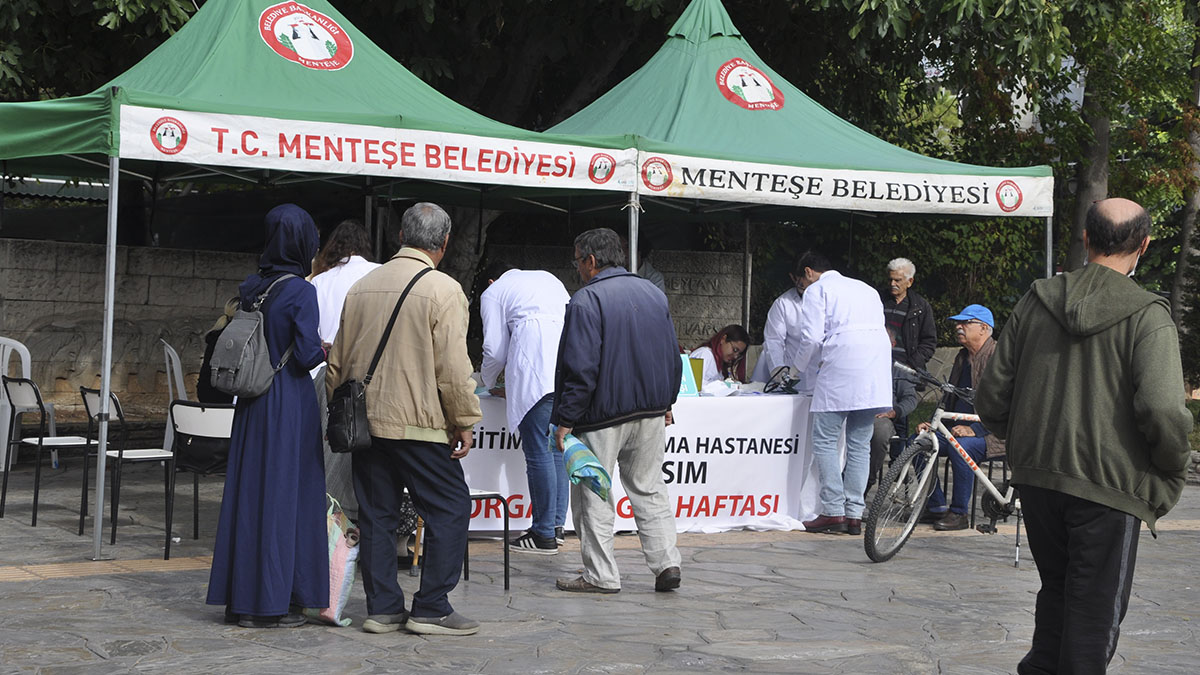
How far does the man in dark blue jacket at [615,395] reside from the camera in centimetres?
673

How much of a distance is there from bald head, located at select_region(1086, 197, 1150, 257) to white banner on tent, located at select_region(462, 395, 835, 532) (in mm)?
4696

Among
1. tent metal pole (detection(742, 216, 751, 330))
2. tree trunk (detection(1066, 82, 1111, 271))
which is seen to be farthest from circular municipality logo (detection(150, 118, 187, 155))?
tree trunk (detection(1066, 82, 1111, 271))

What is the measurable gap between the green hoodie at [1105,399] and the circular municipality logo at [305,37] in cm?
601

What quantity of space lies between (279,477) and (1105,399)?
3289mm

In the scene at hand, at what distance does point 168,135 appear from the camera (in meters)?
7.31

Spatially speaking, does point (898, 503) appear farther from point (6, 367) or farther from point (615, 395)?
point (6, 367)

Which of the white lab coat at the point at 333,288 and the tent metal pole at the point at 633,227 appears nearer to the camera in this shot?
the white lab coat at the point at 333,288

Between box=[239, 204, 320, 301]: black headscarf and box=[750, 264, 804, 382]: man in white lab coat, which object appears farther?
box=[750, 264, 804, 382]: man in white lab coat

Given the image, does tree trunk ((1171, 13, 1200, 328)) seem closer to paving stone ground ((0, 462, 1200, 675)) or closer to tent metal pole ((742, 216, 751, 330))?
tent metal pole ((742, 216, 751, 330))

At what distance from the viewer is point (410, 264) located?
5832 mm

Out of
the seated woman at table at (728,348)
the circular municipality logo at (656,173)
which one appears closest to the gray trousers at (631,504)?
the circular municipality logo at (656,173)

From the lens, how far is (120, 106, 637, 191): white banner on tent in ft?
24.0

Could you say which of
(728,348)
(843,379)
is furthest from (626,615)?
(728,348)

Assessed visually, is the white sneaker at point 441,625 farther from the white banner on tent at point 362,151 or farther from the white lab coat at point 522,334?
the white banner on tent at point 362,151
